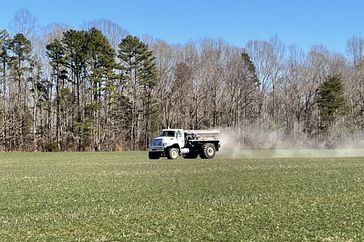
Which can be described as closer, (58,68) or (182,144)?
(182,144)

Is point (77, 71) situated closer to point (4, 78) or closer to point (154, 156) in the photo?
point (4, 78)

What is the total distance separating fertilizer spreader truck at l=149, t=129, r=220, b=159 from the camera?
34906mm

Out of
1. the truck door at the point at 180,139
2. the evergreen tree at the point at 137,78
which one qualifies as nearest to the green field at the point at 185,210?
the truck door at the point at 180,139

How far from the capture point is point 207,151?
35.8 metres

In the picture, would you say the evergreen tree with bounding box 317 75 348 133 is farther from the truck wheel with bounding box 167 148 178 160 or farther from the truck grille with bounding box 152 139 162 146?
the truck grille with bounding box 152 139 162 146

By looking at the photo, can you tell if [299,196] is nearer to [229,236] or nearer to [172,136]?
[229,236]

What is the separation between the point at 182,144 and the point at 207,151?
205 cm

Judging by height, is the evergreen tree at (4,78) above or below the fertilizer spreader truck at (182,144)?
above

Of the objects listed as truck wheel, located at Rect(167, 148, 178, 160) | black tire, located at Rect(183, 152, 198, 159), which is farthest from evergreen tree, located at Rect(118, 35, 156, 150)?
truck wheel, located at Rect(167, 148, 178, 160)

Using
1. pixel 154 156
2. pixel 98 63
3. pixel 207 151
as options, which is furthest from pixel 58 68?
pixel 207 151

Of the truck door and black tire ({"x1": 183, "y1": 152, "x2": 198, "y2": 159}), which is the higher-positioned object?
the truck door

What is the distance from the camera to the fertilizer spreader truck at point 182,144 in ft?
115

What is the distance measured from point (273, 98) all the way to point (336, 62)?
13.9 m

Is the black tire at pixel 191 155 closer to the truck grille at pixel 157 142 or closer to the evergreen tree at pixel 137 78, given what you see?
the truck grille at pixel 157 142
